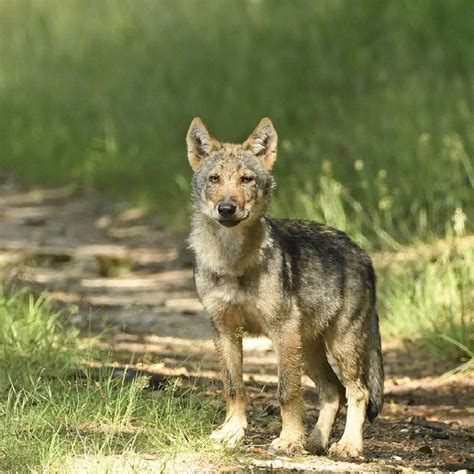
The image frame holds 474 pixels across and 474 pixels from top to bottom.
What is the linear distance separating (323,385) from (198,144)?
1.34 metres

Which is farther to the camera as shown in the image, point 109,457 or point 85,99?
point 85,99

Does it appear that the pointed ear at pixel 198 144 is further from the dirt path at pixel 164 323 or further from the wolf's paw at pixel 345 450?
the wolf's paw at pixel 345 450

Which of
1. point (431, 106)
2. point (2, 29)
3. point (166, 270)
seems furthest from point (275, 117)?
point (2, 29)

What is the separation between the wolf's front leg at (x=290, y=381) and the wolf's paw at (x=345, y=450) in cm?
18

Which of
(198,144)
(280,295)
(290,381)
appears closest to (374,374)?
(290,381)

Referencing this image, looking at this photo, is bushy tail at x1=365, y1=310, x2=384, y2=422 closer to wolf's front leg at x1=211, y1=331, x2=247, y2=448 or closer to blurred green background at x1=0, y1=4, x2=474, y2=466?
wolf's front leg at x1=211, y1=331, x2=247, y2=448

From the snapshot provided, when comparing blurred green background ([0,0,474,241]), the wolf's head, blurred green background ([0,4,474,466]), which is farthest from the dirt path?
the wolf's head

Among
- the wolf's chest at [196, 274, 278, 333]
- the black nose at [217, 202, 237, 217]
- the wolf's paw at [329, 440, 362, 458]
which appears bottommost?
the wolf's paw at [329, 440, 362, 458]

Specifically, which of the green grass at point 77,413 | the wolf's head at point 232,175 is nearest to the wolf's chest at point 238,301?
the wolf's head at point 232,175

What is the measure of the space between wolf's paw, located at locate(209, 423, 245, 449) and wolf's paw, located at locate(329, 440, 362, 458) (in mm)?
424

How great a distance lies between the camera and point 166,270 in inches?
440

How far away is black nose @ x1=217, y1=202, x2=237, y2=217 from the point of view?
19.4ft

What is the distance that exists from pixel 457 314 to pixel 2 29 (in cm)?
1439

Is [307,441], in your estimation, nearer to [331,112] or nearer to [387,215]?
[387,215]
